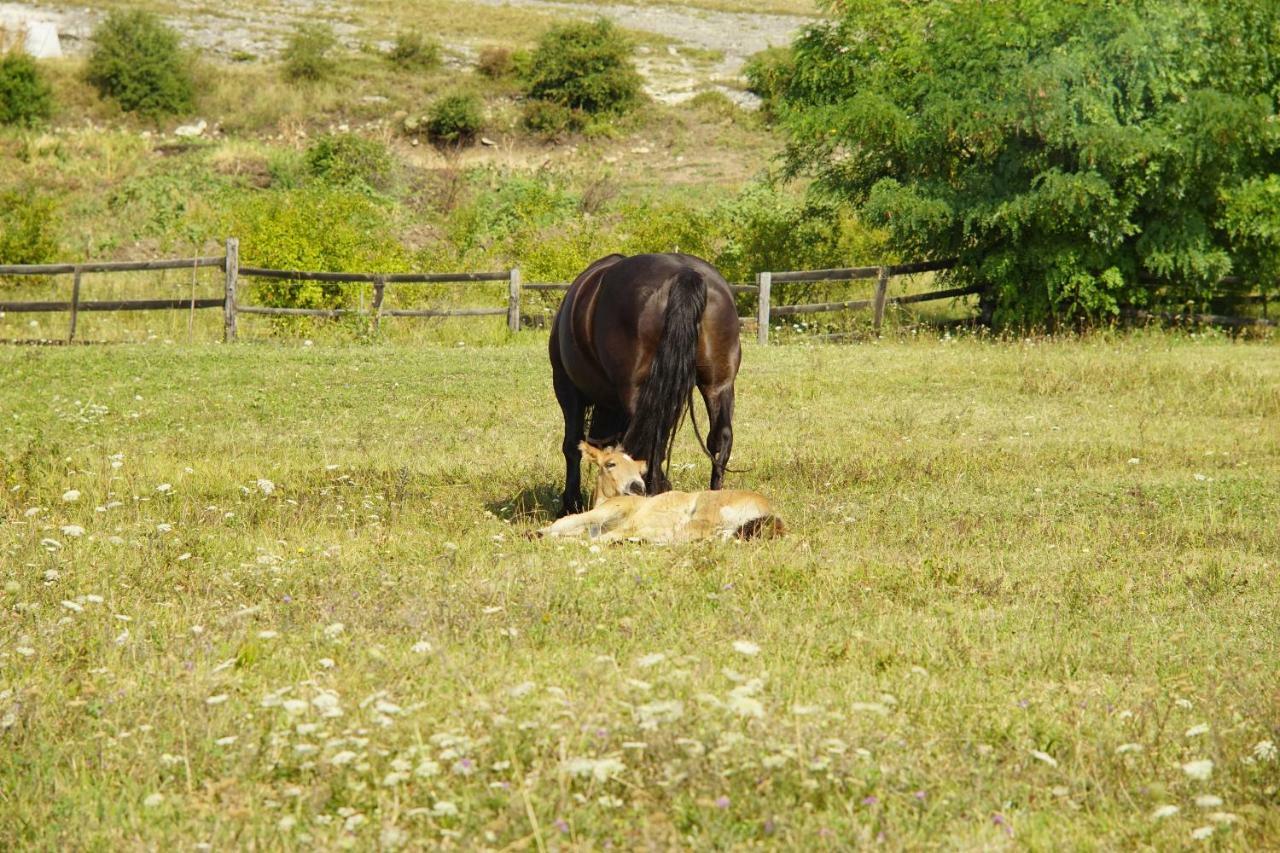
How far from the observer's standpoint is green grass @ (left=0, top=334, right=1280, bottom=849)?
4098 millimetres

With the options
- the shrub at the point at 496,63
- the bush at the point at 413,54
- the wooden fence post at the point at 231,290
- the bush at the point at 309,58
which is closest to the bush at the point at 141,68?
the bush at the point at 309,58

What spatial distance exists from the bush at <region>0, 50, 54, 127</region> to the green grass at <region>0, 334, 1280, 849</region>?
35.4 meters

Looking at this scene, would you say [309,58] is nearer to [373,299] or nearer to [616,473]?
[373,299]

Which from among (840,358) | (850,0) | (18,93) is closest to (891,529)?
(840,358)

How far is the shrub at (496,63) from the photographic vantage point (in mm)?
51594

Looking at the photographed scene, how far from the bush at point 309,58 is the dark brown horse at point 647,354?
4424 cm

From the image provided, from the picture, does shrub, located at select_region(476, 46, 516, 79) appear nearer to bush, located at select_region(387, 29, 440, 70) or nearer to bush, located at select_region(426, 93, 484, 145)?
bush, located at select_region(387, 29, 440, 70)

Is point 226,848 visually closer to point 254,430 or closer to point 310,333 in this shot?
point 254,430

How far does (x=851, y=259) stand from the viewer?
26484 mm

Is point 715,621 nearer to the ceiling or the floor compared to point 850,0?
nearer to the floor

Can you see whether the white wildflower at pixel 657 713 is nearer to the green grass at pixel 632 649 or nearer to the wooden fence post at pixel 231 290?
the green grass at pixel 632 649

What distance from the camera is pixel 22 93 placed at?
44.3 meters

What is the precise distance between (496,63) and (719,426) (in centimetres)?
4519

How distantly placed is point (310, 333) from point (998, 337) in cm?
1095
